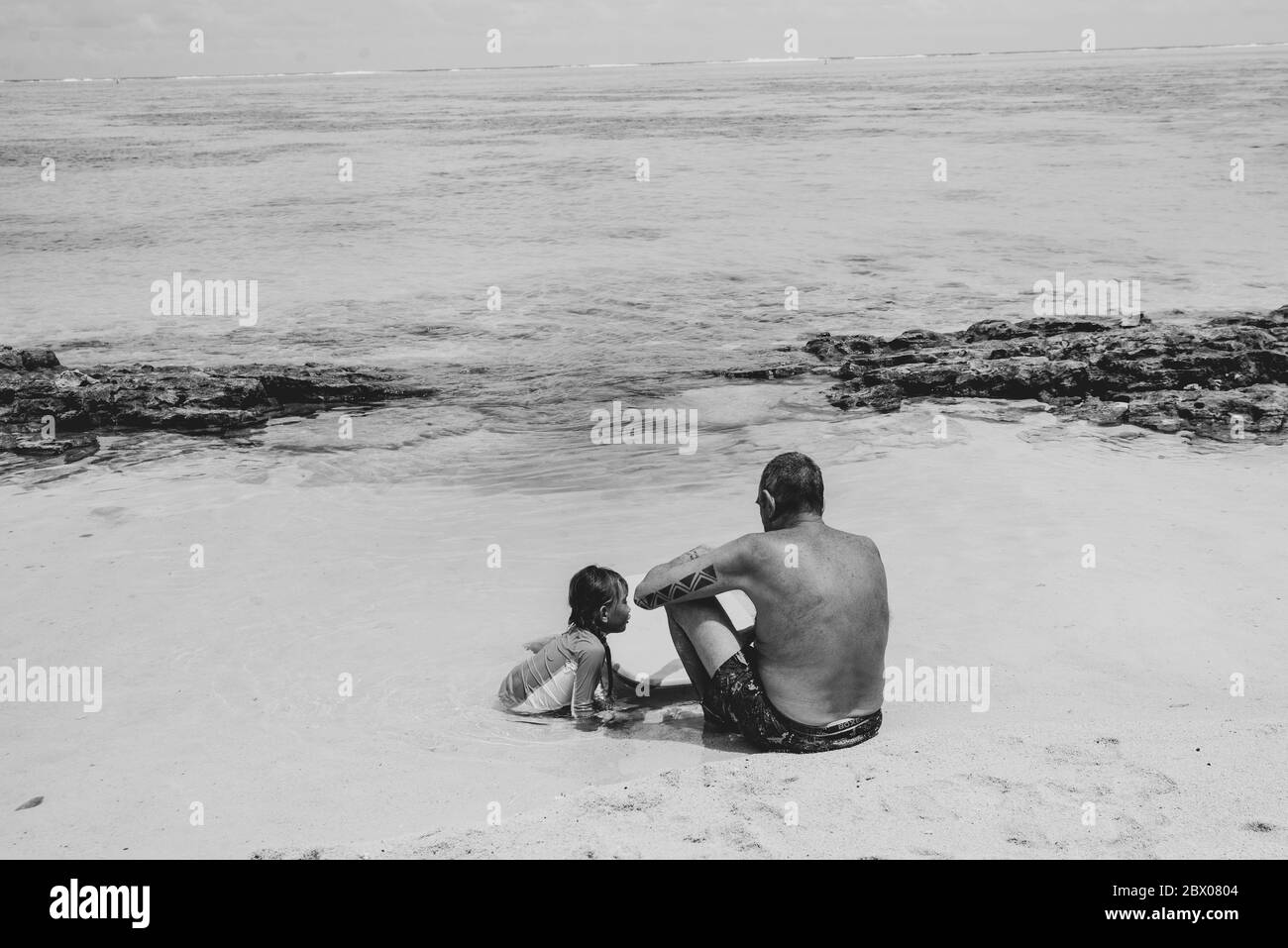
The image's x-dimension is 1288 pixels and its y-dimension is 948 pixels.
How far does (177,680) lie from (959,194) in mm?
21382

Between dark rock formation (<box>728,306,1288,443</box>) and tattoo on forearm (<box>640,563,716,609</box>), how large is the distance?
563cm

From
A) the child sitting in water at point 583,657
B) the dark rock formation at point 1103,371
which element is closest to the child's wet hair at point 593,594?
the child sitting in water at point 583,657

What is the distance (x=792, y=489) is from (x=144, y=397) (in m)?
7.04

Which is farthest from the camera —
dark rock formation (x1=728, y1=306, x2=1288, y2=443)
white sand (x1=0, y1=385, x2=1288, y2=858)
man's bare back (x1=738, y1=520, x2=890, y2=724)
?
dark rock formation (x1=728, y1=306, x2=1288, y2=443)

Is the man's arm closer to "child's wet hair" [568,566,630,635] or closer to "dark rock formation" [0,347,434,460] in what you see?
"child's wet hair" [568,566,630,635]

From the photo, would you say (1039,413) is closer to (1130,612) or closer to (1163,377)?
(1163,377)

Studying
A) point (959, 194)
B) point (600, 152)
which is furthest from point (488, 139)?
point (959, 194)

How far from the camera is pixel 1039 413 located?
8.88 m

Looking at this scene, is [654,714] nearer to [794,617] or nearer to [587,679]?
[587,679]

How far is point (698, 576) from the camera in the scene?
3.94 m

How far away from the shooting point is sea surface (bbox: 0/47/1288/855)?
447cm

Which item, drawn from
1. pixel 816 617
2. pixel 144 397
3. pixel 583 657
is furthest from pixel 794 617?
pixel 144 397

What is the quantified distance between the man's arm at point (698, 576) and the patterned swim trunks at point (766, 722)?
0.30 m

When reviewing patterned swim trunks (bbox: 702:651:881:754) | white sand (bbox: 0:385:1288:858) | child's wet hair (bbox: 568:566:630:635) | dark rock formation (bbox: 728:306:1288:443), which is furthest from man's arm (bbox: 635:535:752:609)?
dark rock formation (bbox: 728:306:1288:443)
